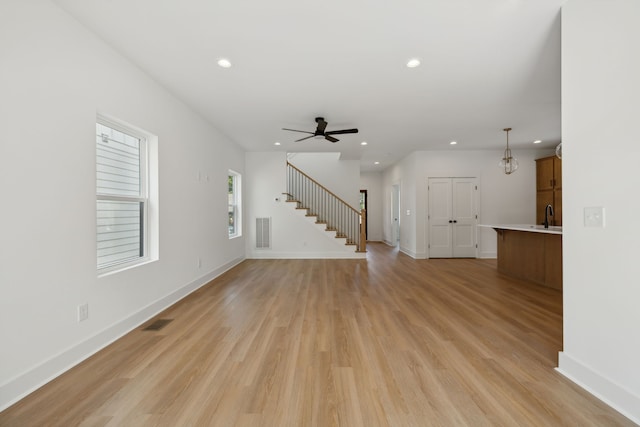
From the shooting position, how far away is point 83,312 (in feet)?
7.30

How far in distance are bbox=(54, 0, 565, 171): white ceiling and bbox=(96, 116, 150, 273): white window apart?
2.66ft

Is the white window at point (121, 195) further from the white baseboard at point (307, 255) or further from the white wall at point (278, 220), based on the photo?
the white baseboard at point (307, 255)

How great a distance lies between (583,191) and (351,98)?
2.72m

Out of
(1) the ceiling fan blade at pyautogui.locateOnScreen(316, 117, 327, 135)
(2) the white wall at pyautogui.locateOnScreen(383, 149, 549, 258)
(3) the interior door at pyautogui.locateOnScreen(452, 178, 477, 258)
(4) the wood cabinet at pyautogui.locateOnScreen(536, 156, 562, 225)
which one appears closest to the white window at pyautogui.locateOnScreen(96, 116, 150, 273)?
(1) the ceiling fan blade at pyautogui.locateOnScreen(316, 117, 327, 135)

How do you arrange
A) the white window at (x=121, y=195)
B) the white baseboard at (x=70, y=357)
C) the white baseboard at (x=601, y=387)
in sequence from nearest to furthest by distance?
the white baseboard at (x=601, y=387), the white baseboard at (x=70, y=357), the white window at (x=121, y=195)

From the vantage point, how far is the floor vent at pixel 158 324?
2787mm

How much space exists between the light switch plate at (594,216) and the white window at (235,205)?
19.5 ft

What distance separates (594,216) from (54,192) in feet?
12.2

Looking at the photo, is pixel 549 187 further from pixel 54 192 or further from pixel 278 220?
pixel 54 192

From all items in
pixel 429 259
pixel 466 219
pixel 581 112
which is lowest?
pixel 429 259

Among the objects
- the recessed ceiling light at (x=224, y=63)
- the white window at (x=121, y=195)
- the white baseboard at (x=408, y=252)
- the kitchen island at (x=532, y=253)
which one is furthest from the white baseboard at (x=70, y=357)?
the white baseboard at (x=408, y=252)

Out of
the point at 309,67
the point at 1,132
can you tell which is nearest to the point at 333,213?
the point at 309,67

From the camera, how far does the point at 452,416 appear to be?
5.08 feet

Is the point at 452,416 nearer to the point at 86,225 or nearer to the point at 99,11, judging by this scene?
the point at 86,225
